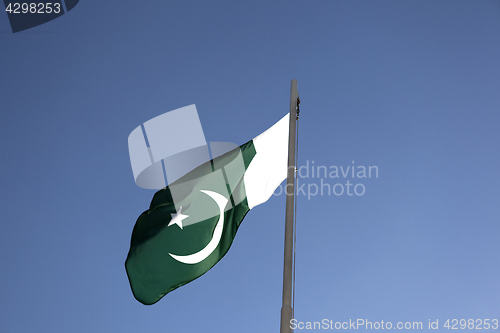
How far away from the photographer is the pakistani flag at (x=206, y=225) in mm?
8047

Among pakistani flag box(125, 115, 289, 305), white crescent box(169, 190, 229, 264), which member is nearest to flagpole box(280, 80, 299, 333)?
pakistani flag box(125, 115, 289, 305)

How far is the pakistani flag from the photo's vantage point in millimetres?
8047

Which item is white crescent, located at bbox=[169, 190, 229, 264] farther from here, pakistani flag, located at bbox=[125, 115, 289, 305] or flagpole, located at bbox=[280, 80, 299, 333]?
flagpole, located at bbox=[280, 80, 299, 333]

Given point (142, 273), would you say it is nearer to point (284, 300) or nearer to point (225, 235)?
point (225, 235)

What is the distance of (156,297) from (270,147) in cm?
346

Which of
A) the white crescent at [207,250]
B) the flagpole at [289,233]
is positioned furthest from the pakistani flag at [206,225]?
the flagpole at [289,233]

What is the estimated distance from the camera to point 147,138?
8375mm

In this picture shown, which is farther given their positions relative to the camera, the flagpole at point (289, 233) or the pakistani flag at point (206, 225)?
the pakistani flag at point (206, 225)

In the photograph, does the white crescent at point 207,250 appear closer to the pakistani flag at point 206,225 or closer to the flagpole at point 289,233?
the pakistani flag at point 206,225

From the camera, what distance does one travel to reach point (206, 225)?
8.16m

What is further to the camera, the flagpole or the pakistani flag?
the pakistani flag

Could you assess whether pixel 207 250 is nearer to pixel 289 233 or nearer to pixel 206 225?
pixel 206 225

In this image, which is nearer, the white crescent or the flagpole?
the flagpole

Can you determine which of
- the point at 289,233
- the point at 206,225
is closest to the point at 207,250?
the point at 206,225
